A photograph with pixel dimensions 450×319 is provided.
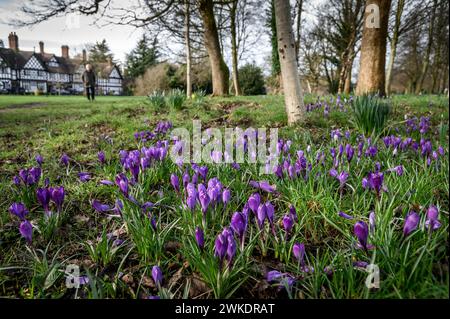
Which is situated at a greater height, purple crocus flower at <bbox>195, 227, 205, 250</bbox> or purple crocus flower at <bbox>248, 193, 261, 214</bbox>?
purple crocus flower at <bbox>248, 193, 261, 214</bbox>

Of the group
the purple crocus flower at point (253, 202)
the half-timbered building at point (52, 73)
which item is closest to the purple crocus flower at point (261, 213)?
the purple crocus flower at point (253, 202)

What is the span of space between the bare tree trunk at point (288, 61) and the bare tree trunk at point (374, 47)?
3191 mm

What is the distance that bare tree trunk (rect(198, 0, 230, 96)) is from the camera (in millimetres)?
9614

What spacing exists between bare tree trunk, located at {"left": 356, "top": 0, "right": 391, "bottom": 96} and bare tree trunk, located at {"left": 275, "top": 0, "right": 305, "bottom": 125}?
319 cm

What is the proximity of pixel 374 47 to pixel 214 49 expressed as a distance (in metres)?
5.14

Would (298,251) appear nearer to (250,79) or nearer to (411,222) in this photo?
(411,222)

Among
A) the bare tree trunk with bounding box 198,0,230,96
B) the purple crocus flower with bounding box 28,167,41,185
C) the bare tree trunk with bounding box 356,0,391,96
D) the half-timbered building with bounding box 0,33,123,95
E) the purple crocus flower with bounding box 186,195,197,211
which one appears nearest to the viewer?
the purple crocus flower with bounding box 186,195,197,211

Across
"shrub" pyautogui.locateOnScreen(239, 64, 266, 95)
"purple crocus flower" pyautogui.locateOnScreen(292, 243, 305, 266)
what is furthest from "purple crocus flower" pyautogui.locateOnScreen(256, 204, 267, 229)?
"shrub" pyautogui.locateOnScreen(239, 64, 266, 95)

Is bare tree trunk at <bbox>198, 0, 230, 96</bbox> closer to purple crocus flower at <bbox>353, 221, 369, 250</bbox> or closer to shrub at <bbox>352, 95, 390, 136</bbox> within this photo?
shrub at <bbox>352, 95, 390, 136</bbox>

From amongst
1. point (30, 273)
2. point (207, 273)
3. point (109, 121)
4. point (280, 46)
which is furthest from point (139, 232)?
point (109, 121)

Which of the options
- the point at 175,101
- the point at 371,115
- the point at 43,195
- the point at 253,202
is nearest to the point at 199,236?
the point at 253,202

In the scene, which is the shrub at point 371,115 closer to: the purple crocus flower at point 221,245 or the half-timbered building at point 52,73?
the purple crocus flower at point 221,245

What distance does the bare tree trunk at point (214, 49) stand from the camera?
961 cm
